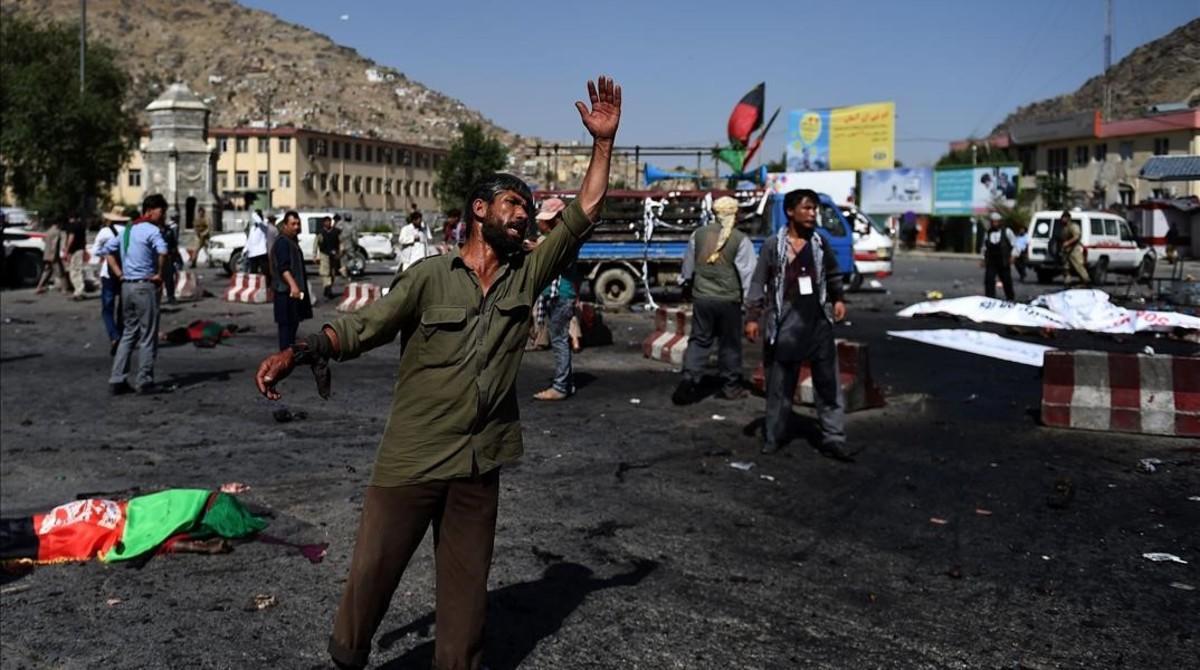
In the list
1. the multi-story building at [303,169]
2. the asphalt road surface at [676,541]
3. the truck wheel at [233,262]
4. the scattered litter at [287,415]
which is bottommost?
the asphalt road surface at [676,541]

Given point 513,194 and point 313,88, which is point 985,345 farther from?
point 313,88

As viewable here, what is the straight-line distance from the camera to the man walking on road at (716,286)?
11.1 metres

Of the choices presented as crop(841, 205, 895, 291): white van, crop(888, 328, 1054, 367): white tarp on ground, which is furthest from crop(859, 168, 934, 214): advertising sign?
crop(888, 328, 1054, 367): white tarp on ground

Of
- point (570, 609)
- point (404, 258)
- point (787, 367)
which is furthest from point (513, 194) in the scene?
point (404, 258)

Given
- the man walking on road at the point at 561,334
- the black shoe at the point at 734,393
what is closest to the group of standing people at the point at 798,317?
the black shoe at the point at 734,393

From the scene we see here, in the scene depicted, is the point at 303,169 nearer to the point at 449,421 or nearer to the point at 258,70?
the point at 258,70

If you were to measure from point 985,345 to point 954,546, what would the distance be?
1012 cm

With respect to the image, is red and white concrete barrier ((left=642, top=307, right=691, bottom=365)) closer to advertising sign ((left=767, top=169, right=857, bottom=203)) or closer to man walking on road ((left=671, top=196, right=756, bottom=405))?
man walking on road ((left=671, top=196, right=756, bottom=405))

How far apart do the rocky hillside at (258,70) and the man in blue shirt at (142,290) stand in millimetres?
124932

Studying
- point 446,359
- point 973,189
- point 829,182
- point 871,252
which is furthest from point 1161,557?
point 829,182

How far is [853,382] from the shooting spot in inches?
429

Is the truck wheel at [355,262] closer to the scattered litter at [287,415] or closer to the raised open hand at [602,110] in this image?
the scattered litter at [287,415]

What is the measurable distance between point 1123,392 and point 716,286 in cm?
367

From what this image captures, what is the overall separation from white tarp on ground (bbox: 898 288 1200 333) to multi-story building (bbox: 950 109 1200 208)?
18.4 meters
